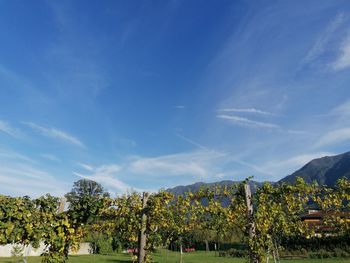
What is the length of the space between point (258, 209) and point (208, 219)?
95.8 inches

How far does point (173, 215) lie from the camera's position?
489 inches

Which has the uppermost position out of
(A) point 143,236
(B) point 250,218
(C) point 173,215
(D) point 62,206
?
(D) point 62,206

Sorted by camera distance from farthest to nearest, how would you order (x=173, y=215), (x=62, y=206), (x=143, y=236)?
(x=173, y=215), (x=143, y=236), (x=62, y=206)

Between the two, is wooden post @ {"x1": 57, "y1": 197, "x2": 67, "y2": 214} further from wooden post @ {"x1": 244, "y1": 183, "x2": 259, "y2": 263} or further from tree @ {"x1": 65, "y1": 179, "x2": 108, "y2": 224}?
wooden post @ {"x1": 244, "y1": 183, "x2": 259, "y2": 263}

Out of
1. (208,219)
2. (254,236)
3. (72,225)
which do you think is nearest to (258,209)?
(254,236)

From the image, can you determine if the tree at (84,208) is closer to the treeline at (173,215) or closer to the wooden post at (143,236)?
the treeline at (173,215)

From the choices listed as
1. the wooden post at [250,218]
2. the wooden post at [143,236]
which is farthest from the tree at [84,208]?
the wooden post at [250,218]

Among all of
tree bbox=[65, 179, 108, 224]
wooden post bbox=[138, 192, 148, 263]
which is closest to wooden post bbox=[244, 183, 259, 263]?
wooden post bbox=[138, 192, 148, 263]

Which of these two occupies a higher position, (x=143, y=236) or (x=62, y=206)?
(x=62, y=206)

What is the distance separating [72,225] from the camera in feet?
36.6

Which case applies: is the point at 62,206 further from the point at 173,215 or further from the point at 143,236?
the point at 173,215

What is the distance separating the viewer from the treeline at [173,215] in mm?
10148

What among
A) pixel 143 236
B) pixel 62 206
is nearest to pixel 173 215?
pixel 143 236

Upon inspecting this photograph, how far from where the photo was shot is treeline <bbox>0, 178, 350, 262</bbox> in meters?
10.1
